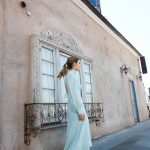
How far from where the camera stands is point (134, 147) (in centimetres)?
415

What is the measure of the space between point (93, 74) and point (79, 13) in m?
1.94

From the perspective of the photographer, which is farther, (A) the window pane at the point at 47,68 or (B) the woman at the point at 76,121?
(A) the window pane at the point at 47,68

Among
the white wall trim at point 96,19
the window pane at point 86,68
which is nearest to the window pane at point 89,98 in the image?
the window pane at point 86,68

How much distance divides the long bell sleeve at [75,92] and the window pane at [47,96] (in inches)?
42.2

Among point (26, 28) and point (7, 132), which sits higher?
point (26, 28)

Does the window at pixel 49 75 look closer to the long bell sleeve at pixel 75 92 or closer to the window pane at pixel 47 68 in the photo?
the window pane at pixel 47 68

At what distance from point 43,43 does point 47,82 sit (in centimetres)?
82

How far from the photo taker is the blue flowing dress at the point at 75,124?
2.80m

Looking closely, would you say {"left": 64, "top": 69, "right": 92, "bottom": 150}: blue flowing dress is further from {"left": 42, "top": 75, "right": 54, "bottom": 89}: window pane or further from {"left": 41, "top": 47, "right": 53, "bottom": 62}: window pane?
{"left": 41, "top": 47, "right": 53, "bottom": 62}: window pane

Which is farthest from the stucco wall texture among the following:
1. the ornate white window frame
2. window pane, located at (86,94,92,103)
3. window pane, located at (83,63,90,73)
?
window pane, located at (83,63,90,73)

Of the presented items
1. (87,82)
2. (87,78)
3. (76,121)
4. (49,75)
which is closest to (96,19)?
(87,78)

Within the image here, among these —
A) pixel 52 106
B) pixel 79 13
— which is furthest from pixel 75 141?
pixel 79 13

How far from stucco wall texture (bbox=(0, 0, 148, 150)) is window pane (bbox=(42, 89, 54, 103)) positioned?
1.38 feet

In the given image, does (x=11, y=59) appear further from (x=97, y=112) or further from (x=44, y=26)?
(x=97, y=112)
